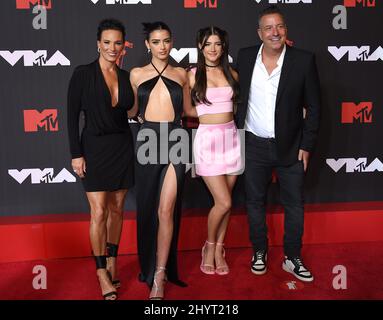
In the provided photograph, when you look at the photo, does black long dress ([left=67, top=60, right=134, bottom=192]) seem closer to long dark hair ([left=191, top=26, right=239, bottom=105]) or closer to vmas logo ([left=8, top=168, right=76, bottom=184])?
long dark hair ([left=191, top=26, right=239, bottom=105])

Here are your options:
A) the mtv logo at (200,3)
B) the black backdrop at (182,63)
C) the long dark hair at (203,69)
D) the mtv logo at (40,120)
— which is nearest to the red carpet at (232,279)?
the black backdrop at (182,63)

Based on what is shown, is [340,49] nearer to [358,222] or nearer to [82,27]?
[358,222]

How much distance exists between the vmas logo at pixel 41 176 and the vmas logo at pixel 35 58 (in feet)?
2.68

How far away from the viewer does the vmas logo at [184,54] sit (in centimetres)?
354

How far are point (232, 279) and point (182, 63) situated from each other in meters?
1.66

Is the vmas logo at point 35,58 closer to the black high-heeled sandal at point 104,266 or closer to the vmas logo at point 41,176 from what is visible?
the vmas logo at point 41,176

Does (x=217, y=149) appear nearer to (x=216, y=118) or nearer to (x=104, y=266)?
(x=216, y=118)

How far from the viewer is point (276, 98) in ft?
9.23

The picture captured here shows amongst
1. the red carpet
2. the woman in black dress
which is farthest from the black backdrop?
the woman in black dress

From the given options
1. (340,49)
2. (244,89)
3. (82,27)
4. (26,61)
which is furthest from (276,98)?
(26,61)

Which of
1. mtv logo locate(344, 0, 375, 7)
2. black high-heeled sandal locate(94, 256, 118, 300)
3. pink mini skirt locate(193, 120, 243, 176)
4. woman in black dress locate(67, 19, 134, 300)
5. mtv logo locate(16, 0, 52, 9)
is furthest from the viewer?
mtv logo locate(344, 0, 375, 7)

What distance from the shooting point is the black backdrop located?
3.46m

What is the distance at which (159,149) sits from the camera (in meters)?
2.68

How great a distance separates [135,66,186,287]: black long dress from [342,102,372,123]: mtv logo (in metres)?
1.70
